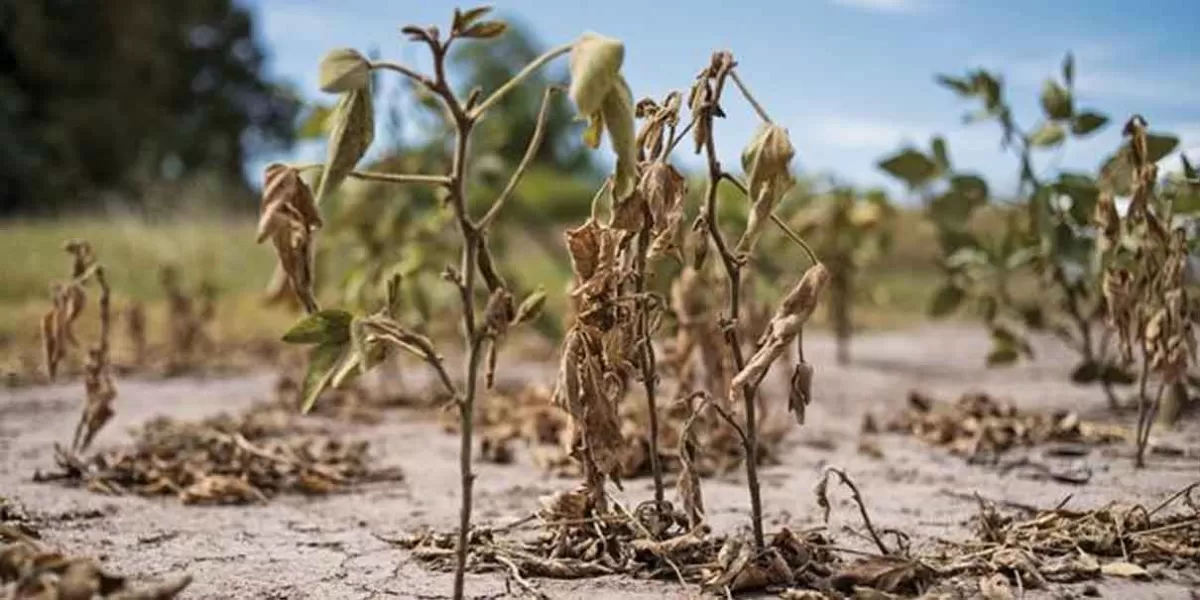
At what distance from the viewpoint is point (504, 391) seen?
411 cm

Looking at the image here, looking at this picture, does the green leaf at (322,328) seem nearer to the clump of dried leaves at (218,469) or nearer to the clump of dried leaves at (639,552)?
the clump of dried leaves at (639,552)

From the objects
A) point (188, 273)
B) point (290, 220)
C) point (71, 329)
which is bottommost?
point (188, 273)

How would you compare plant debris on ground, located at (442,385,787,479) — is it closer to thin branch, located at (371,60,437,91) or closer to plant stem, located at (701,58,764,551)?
plant stem, located at (701,58,764,551)

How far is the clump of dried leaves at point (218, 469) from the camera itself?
2.34 m

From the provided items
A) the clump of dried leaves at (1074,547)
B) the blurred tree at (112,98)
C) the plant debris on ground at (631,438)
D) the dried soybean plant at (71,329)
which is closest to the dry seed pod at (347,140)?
the clump of dried leaves at (1074,547)

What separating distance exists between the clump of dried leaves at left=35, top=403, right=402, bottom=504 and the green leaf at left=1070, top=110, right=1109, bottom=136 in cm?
171

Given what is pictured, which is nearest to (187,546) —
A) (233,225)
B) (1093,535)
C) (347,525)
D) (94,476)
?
(347,525)

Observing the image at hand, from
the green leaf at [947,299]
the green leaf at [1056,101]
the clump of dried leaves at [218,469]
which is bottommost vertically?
the clump of dried leaves at [218,469]

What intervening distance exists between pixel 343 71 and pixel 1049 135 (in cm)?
212

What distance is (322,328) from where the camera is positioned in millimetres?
1482

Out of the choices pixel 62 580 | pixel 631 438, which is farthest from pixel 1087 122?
pixel 62 580

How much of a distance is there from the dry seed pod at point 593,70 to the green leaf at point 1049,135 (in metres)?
1.93

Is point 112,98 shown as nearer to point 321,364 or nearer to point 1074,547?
Result: point 321,364

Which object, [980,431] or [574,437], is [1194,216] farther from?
[574,437]
